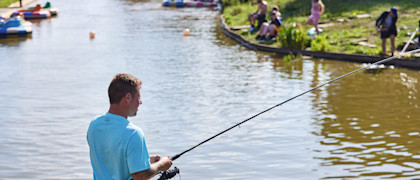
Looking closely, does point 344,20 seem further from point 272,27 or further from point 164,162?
point 164,162

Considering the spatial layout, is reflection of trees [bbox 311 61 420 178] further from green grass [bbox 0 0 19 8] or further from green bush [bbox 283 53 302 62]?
green grass [bbox 0 0 19 8]

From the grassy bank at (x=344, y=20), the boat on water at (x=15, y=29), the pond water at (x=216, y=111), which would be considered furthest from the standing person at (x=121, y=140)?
the boat on water at (x=15, y=29)

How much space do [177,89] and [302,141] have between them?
5004mm

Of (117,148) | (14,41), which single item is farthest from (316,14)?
(117,148)

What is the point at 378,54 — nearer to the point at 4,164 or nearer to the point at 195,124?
the point at 195,124

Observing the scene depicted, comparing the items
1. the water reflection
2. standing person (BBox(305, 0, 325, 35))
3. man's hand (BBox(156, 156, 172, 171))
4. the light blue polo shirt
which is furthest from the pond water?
the light blue polo shirt

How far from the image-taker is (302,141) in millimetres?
Answer: 10109

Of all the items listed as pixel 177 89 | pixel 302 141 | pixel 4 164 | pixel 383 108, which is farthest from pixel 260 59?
pixel 4 164

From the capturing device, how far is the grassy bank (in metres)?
18.9

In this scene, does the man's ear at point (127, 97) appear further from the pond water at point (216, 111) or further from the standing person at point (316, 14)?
the standing person at point (316, 14)

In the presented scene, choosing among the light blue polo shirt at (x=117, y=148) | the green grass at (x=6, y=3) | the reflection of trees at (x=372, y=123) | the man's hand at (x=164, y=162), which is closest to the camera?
the light blue polo shirt at (x=117, y=148)

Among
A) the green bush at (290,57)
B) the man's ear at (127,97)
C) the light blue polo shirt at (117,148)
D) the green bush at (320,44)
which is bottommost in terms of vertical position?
the green bush at (290,57)

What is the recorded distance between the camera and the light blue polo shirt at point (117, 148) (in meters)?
4.05

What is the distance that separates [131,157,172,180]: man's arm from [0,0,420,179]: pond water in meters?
4.24
